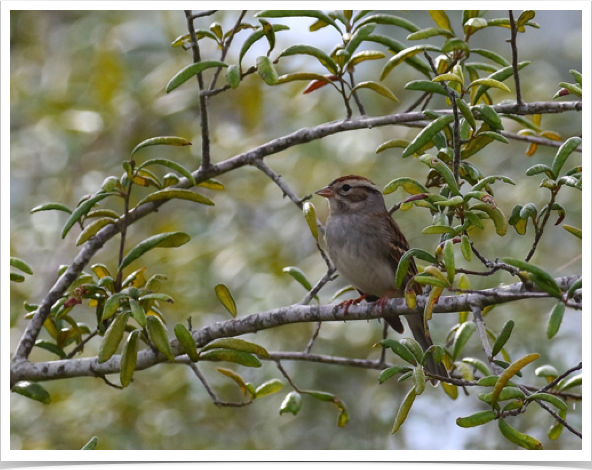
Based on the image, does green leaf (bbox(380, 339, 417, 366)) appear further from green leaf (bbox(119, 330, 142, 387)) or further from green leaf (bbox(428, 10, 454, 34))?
green leaf (bbox(428, 10, 454, 34))

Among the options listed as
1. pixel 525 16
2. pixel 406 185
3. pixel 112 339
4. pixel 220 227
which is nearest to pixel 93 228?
pixel 112 339

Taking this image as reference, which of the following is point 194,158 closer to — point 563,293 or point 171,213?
point 171,213

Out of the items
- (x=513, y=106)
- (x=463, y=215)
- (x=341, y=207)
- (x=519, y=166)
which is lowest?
(x=519, y=166)

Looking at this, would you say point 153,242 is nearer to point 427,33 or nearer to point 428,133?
point 428,133

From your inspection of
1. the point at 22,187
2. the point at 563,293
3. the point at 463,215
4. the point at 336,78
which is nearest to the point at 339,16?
the point at 336,78

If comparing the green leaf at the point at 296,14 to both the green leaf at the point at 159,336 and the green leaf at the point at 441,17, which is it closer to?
the green leaf at the point at 441,17

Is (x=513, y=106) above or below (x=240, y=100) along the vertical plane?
above

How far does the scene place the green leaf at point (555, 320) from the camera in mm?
2143

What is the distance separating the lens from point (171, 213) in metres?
7.35

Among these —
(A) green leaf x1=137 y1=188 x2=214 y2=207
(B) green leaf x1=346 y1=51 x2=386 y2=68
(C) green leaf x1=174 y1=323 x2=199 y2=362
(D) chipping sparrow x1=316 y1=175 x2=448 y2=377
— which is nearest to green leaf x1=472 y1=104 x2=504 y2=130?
(B) green leaf x1=346 y1=51 x2=386 y2=68

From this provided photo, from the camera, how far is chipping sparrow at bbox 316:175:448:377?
13.8 ft

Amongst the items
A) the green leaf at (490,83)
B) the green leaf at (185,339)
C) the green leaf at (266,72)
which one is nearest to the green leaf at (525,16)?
the green leaf at (490,83)

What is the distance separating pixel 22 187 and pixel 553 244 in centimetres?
549

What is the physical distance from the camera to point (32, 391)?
128 inches
